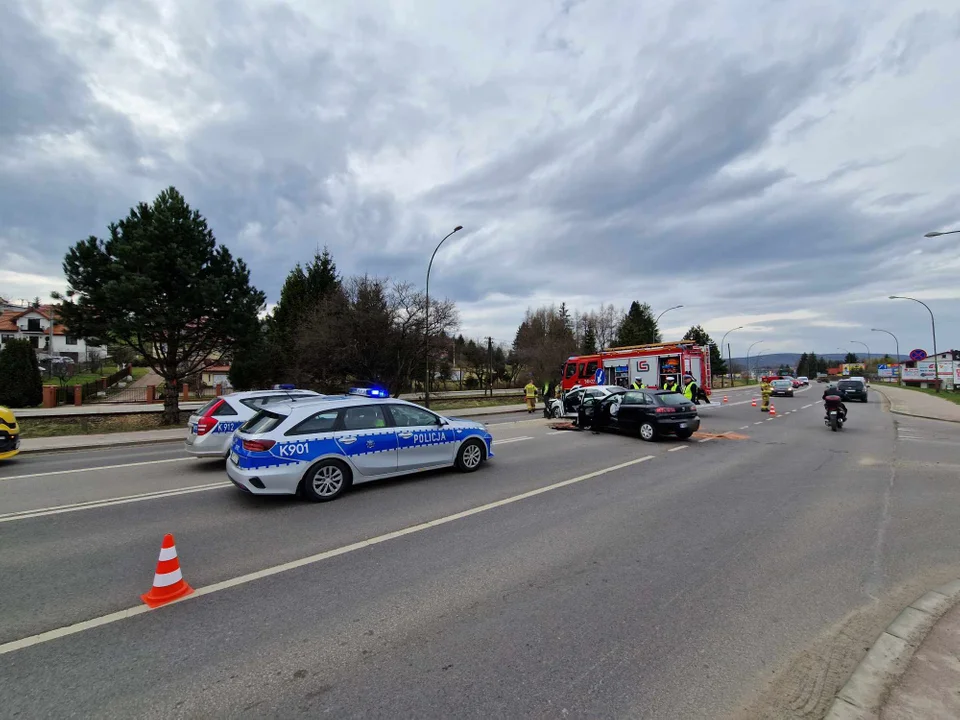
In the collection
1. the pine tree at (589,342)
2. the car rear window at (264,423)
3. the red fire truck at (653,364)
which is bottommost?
the car rear window at (264,423)

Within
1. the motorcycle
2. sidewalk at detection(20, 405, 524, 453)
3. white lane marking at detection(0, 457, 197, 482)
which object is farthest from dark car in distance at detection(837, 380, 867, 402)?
sidewalk at detection(20, 405, 524, 453)

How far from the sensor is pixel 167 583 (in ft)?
12.9

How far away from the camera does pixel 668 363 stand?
20516 millimetres

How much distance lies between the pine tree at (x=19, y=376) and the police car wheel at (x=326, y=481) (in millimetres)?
29024

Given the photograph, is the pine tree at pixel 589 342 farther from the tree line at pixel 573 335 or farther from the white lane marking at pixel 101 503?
the white lane marking at pixel 101 503

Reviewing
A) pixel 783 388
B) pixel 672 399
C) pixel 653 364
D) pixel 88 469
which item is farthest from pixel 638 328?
pixel 88 469

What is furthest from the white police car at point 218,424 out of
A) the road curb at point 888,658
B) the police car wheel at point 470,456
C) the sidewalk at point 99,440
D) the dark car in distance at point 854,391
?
the dark car in distance at point 854,391

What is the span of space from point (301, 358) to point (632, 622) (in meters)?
29.6

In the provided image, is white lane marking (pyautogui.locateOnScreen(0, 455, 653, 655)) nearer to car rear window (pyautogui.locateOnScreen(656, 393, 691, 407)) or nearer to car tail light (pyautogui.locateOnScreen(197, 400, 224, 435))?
car tail light (pyautogui.locateOnScreen(197, 400, 224, 435))

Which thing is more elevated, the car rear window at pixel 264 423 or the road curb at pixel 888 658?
the car rear window at pixel 264 423

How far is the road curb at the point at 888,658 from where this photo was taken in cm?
255

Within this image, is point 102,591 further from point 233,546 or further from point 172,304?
point 172,304

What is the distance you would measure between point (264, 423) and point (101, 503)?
2550 millimetres

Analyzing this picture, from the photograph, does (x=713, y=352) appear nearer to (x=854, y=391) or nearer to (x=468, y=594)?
(x=854, y=391)
